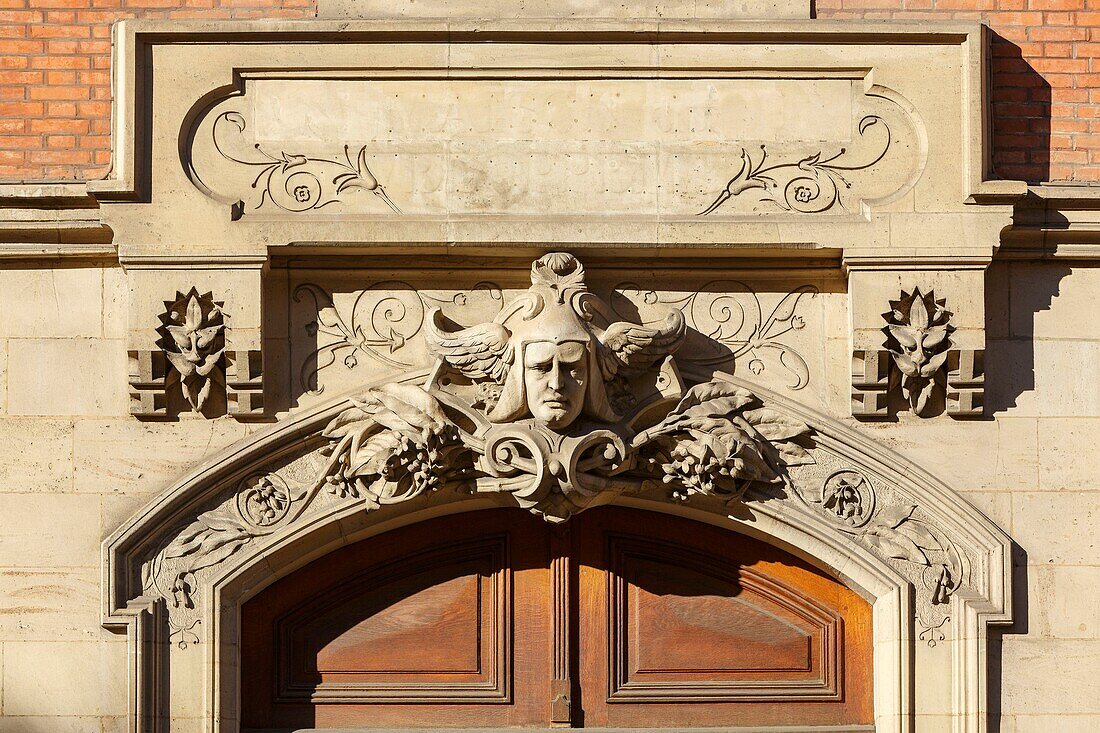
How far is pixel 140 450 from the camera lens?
6.64m

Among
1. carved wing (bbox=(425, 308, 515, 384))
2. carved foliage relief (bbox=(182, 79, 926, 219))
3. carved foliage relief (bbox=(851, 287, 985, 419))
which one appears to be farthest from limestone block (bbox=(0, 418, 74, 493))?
carved foliage relief (bbox=(851, 287, 985, 419))

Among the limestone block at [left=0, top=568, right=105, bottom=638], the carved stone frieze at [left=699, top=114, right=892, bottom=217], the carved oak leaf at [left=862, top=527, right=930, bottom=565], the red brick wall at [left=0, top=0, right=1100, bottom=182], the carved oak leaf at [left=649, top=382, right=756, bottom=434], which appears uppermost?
the red brick wall at [left=0, top=0, right=1100, bottom=182]

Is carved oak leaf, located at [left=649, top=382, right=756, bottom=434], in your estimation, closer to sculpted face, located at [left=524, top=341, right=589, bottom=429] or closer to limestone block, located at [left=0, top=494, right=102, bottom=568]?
sculpted face, located at [left=524, top=341, right=589, bottom=429]

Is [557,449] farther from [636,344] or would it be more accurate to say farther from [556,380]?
[636,344]

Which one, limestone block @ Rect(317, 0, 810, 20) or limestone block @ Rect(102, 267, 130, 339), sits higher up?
limestone block @ Rect(317, 0, 810, 20)

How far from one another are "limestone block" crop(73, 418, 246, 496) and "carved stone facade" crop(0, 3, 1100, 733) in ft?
0.04

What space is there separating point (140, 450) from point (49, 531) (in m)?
0.49

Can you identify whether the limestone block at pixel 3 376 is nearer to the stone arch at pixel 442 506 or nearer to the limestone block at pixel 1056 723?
the stone arch at pixel 442 506

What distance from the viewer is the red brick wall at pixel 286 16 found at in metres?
6.86

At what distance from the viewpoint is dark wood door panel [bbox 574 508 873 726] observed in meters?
6.86

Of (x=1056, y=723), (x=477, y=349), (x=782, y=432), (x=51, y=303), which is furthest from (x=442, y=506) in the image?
(x=1056, y=723)

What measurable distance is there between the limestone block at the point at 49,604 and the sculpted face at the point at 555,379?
6.32 feet

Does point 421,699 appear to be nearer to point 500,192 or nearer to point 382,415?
point 382,415

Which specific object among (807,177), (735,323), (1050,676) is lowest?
(1050,676)
